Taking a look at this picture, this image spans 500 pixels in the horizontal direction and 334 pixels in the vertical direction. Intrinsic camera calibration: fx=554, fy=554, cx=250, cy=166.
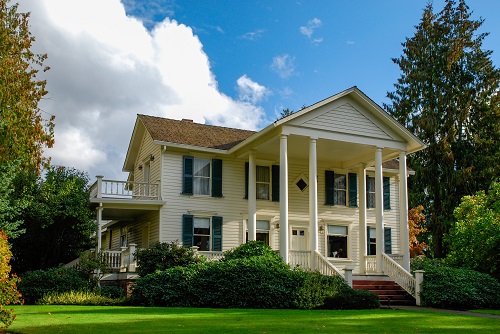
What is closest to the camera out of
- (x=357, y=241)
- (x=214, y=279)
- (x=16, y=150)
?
(x=214, y=279)

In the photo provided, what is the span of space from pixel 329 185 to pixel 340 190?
0.85m

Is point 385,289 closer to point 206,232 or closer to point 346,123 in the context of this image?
point 346,123

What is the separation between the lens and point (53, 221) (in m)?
24.4

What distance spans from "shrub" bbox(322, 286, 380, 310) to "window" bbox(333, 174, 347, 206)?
9560mm

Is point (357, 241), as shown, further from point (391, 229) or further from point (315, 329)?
point (315, 329)

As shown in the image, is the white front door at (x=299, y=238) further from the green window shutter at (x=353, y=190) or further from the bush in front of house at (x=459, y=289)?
the bush in front of house at (x=459, y=289)

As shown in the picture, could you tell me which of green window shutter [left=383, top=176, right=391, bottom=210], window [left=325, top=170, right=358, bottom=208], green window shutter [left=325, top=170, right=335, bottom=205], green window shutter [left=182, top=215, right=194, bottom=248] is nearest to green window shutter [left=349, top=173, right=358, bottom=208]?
window [left=325, top=170, right=358, bottom=208]

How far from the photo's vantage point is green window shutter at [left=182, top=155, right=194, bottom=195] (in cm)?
2397

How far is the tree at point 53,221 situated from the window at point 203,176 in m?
4.83

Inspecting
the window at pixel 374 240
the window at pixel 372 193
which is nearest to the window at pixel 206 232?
the window at pixel 374 240

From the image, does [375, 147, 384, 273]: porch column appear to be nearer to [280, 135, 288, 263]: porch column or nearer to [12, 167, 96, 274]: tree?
[280, 135, 288, 263]: porch column

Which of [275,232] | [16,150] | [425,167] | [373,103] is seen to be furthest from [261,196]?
[425,167]

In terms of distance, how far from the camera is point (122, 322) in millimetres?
11508

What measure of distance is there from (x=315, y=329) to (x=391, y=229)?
63.1 feet
